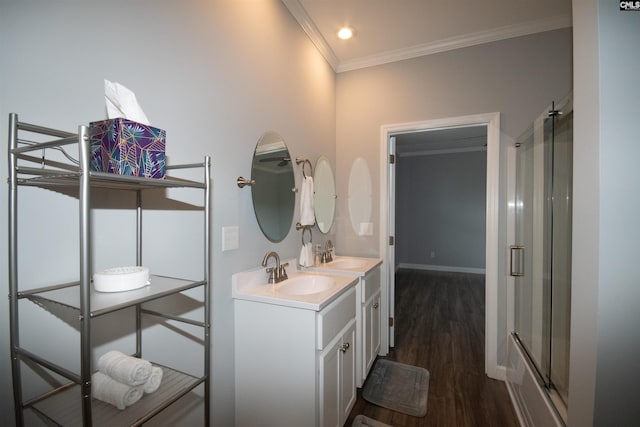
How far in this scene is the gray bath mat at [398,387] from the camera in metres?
1.90

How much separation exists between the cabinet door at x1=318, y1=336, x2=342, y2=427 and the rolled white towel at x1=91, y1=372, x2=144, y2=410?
2.53 ft

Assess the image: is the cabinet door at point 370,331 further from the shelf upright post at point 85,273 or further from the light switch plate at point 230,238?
the shelf upright post at point 85,273

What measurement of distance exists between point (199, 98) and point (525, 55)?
248 centimetres


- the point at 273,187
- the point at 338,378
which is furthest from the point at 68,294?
the point at 338,378

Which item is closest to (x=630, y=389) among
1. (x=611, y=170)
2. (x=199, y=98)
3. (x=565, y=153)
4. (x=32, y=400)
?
(x=611, y=170)

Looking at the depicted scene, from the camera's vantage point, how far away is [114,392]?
0.80 meters

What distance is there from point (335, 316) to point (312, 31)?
83.9 inches

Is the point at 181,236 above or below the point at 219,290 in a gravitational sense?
above

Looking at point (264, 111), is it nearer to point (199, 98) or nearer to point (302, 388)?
point (199, 98)

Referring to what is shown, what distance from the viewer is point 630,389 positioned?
31.0 inches

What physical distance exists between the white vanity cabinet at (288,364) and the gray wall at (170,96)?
83 mm

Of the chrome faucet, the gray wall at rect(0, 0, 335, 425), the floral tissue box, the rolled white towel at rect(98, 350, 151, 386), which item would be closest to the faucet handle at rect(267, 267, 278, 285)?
the chrome faucet

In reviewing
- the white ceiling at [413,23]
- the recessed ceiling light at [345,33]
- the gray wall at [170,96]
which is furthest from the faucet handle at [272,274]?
the recessed ceiling light at [345,33]

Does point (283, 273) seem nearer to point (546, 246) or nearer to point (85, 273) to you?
point (85, 273)
